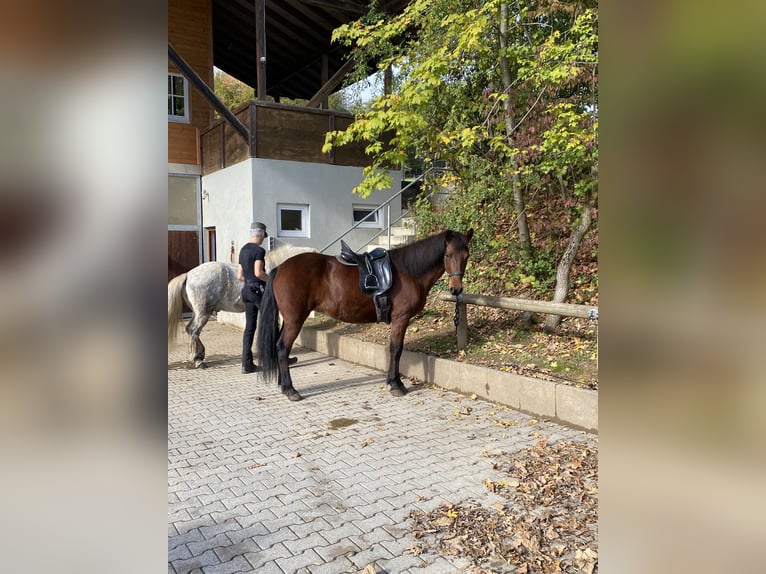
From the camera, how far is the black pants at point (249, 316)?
7473mm

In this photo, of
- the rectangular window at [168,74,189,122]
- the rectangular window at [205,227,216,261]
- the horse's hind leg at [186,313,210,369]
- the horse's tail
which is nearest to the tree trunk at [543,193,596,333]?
the horse's hind leg at [186,313,210,369]

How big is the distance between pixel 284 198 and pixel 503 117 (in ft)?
17.5

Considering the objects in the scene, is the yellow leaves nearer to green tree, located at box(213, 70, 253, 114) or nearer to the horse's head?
the horse's head

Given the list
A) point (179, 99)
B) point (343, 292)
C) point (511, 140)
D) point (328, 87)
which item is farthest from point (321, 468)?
point (179, 99)

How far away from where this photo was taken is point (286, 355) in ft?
20.1

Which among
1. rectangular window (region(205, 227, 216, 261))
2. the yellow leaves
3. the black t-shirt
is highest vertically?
rectangular window (region(205, 227, 216, 261))

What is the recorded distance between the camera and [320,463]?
4.14 m

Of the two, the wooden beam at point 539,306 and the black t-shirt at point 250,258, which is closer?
the wooden beam at point 539,306

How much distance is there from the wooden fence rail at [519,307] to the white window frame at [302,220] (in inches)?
229

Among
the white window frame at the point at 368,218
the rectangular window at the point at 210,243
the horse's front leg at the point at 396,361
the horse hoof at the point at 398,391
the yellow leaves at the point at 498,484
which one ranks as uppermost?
the white window frame at the point at 368,218

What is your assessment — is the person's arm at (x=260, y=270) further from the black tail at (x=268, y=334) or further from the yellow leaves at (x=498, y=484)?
the yellow leaves at (x=498, y=484)

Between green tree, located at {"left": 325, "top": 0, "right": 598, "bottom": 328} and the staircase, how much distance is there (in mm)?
1599

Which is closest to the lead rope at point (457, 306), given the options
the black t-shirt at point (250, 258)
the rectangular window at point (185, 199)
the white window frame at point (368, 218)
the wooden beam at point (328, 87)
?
the black t-shirt at point (250, 258)

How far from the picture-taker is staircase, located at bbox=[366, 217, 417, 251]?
454 inches
